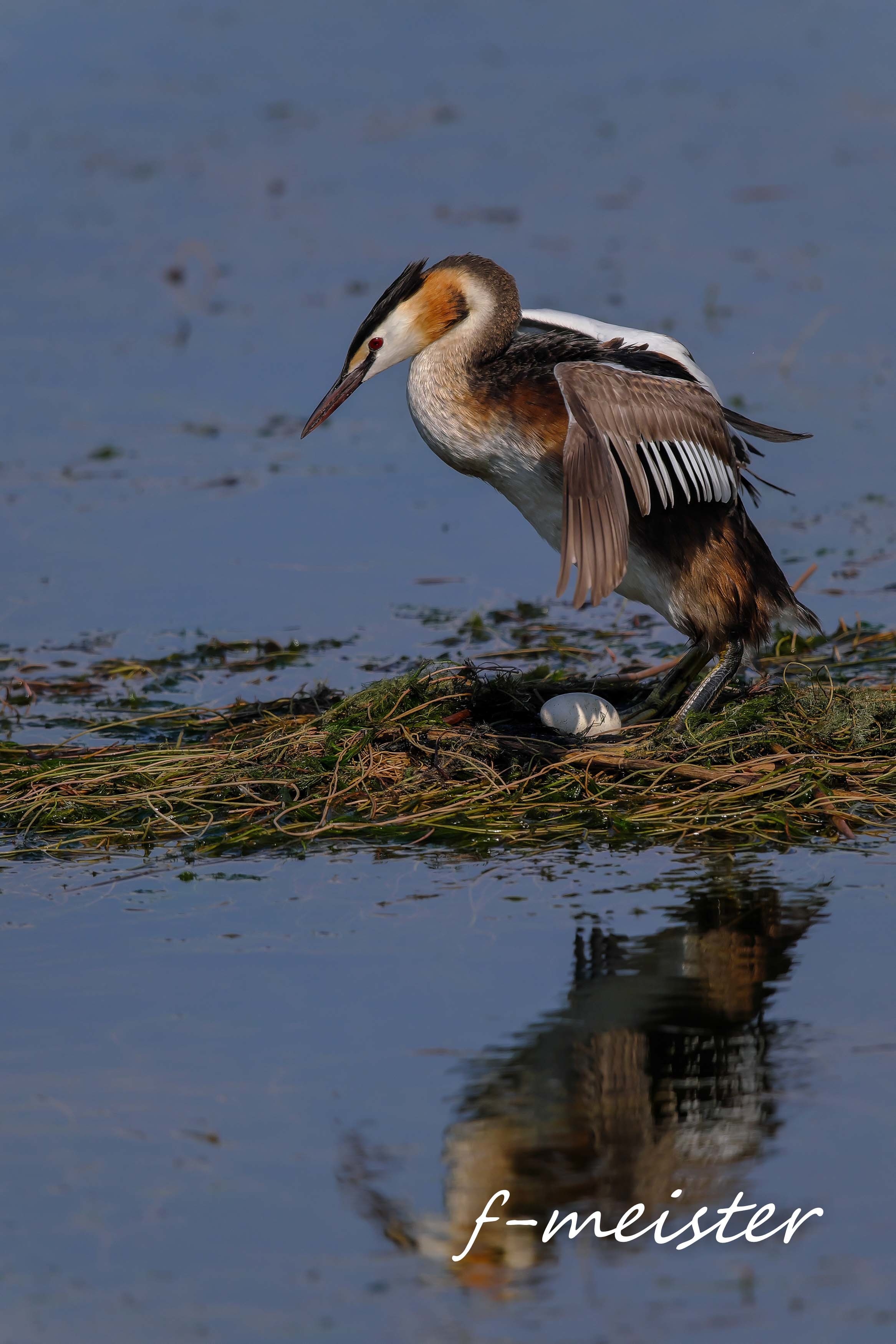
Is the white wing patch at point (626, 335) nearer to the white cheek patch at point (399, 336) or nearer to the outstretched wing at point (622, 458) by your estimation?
the outstretched wing at point (622, 458)

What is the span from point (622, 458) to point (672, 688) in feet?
3.97

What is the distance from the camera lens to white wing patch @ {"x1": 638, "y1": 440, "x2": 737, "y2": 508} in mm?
6121

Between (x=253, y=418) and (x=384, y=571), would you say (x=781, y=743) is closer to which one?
(x=384, y=571)

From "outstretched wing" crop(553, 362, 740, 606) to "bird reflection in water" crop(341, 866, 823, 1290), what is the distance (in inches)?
44.3

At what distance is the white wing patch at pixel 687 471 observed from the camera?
20.1 ft

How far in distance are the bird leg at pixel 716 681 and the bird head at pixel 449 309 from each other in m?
1.40

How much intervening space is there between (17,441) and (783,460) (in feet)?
15.1

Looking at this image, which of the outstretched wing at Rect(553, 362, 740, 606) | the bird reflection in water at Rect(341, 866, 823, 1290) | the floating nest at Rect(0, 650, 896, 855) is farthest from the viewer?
the floating nest at Rect(0, 650, 896, 855)

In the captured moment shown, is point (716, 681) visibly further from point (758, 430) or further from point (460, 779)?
point (460, 779)

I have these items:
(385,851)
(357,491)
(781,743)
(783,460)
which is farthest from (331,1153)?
(783,460)

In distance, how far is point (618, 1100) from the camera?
4258 millimetres

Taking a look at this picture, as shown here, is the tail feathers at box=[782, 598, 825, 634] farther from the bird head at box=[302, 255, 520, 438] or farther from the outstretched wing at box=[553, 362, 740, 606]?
the bird head at box=[302, 255, 520, 438]

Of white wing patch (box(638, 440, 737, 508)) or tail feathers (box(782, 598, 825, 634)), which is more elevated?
white wing patch (box(638, 440, 737, 508))

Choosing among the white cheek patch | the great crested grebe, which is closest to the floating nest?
the great crested grebe
